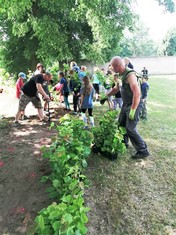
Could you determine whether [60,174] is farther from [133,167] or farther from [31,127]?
[31,127]

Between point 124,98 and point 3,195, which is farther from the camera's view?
point 124,98

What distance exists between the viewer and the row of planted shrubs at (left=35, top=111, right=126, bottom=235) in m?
2.36

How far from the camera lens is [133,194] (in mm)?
4176

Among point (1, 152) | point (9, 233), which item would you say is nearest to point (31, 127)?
point (1, 152)

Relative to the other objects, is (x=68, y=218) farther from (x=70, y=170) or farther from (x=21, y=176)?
(x=21, y=176)

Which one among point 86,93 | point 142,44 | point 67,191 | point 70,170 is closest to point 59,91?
point 86,93

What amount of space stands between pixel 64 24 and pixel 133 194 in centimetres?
1444

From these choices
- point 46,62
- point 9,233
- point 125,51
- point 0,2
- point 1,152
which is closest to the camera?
point 9,233

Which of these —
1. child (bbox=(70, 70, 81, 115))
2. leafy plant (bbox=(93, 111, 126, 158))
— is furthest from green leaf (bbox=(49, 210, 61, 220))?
child (bbox=(70, 70, 81, 115))

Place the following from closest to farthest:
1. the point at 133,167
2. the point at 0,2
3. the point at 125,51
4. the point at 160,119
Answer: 1. the point at 133,167
2. the point at 0,2
3. the point at 160,119
4. the point at 125,51

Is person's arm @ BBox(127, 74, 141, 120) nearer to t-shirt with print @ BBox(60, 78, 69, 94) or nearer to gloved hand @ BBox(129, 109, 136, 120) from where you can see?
gloved hand @ BBox(129, 109, 136, 120)

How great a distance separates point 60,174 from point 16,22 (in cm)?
1327

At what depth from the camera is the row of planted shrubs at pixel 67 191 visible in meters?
2.31

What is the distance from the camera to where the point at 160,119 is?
916 centimetres
